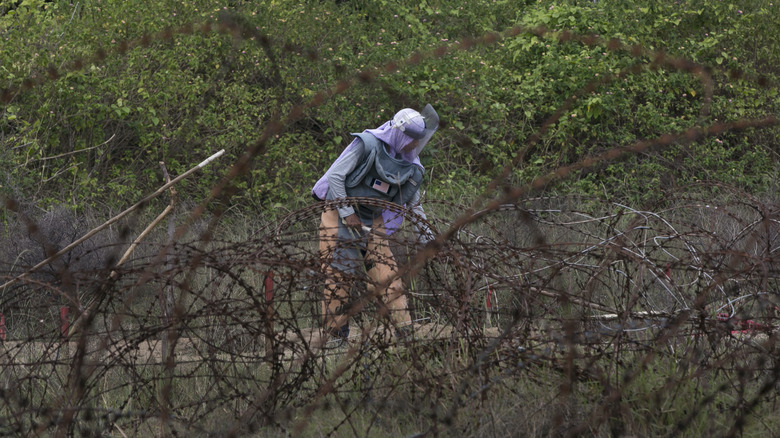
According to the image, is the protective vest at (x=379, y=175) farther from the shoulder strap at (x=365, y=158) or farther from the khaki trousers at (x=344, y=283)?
the khaki trousers at (x=344, y=283)

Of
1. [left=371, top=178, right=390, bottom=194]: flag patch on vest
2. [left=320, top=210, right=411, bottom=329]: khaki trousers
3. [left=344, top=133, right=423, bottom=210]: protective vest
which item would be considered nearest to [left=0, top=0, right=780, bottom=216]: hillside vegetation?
[left=344, top=133, right=423, bottom=210]: protective vest

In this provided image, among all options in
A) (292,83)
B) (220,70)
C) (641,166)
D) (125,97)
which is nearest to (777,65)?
(641,166)

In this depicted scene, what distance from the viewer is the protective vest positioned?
18.6 feet

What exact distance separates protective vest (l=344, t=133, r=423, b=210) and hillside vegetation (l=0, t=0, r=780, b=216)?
3.17 meters

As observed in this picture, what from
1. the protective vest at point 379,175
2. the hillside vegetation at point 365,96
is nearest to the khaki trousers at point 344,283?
the protective vest at point 379,175

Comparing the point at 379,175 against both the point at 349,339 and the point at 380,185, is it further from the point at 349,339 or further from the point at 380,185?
the point at 349,339

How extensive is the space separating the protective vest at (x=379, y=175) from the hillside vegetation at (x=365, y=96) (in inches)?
125

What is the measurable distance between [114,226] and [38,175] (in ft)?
3.73

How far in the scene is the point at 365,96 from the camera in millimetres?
10047

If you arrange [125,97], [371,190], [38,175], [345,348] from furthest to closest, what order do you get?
[125,97] → [38,175] → [371,190] → [345,348]

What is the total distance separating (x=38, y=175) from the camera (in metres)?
8.43

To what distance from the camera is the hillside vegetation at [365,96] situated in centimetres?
912

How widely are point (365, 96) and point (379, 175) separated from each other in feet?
14.6

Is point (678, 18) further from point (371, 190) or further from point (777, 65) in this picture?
point (371, 190)
